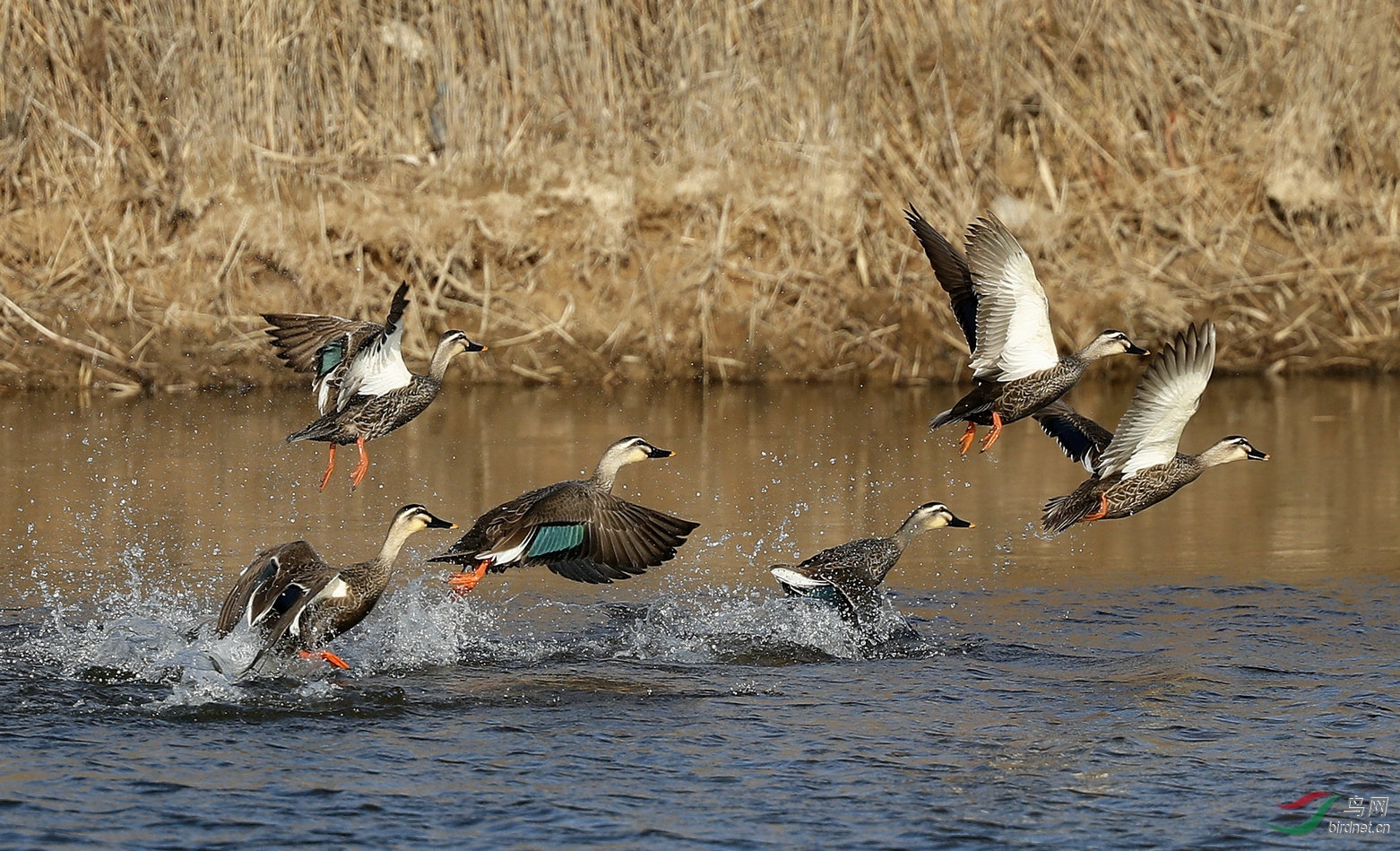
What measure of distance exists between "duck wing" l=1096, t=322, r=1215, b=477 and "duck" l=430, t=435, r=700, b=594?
1.96m

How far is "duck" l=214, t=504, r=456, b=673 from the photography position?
22.5 feet

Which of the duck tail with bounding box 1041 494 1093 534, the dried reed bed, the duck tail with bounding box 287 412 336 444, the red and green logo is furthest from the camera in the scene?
the dried reed bed

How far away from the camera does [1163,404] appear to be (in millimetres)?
7547

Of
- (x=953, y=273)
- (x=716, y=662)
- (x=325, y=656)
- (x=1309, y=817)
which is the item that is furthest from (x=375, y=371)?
(x=1309, y=817)

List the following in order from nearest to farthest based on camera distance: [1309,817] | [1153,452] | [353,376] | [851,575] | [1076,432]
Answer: [1309,817] < [851,575] < [1153,452] < [353,376] < [1076,432]

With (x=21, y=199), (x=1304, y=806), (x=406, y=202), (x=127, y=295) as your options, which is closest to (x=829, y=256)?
(x=406, y=202)

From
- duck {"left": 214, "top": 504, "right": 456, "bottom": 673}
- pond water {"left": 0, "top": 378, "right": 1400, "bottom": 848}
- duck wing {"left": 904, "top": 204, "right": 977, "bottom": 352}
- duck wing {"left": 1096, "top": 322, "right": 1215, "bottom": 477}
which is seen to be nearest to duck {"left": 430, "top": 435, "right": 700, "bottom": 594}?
duck {"left": 214, "top": 504, "right": 456, "bottom": 673}

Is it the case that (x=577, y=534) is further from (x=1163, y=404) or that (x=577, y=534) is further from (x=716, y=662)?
(x=1163, y=404)

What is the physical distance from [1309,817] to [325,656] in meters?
3.58

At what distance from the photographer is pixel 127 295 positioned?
1346 centimetres

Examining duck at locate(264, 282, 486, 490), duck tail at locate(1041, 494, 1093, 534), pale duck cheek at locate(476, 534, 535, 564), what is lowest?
pale duck cheek at locate(476, 534, 535, 564)

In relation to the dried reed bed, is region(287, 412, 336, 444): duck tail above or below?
below

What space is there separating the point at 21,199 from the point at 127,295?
1.20 m

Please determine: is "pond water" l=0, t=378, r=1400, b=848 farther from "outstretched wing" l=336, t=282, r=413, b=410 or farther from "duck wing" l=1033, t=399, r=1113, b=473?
"outstretched wing" l=336, t=282, r=413, b=410
